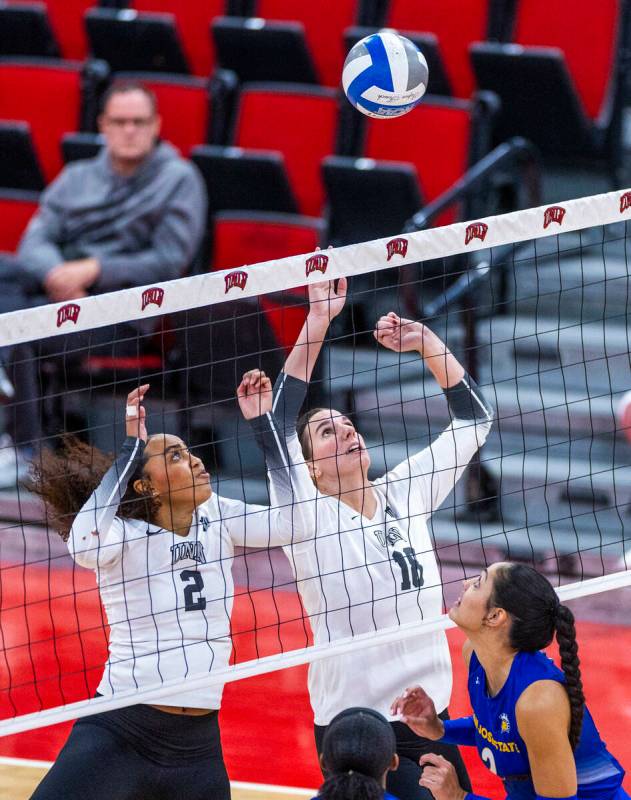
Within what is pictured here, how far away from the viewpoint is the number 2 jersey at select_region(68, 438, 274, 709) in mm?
4414

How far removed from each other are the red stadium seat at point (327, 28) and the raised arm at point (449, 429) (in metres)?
5.02

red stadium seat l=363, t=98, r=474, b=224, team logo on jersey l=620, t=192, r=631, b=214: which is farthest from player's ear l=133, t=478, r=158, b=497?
red stadium seat l=363, t=98, r=474, b=224

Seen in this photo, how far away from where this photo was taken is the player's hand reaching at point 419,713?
4.19 meters

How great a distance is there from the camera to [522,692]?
3.90 m

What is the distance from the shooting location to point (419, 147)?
8.55m

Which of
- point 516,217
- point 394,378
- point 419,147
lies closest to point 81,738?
point 516,217

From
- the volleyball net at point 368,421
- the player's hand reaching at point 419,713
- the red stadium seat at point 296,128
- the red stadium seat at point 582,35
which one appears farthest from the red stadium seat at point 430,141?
the player's hand reaching at point 419,713

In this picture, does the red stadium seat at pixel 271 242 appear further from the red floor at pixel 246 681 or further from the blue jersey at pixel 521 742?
the blue jersey at pixel 521 742

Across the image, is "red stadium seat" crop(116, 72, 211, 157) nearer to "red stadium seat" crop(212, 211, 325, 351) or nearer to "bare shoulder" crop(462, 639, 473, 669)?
"red stadium seat" crop(212, 211, 325, 351)

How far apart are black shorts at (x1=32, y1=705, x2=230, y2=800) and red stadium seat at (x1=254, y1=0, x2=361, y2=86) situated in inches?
233

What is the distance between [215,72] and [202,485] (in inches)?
200

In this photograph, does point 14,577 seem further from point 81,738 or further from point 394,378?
point 81,738

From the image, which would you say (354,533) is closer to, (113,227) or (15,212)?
(113,227)

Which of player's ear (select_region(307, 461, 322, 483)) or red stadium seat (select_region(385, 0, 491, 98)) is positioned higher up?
red stadium seat (select_region(385, 0, 491, 98))
